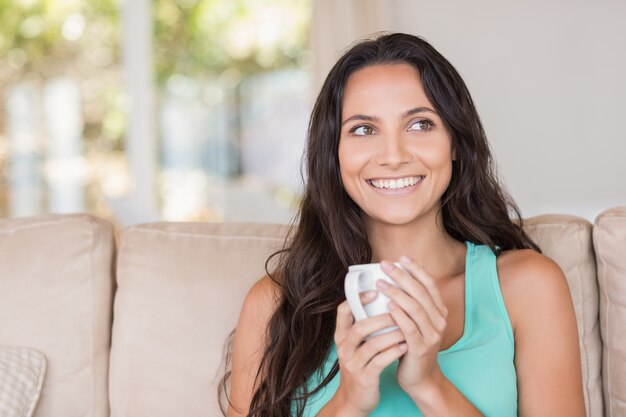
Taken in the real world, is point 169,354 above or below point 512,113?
below

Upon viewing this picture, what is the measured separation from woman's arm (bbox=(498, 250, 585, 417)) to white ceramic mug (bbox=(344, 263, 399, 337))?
1.55ft

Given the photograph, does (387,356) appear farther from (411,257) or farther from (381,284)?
(411,257)

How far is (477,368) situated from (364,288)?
1.49 ft

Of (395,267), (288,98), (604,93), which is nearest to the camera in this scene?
(395,267)

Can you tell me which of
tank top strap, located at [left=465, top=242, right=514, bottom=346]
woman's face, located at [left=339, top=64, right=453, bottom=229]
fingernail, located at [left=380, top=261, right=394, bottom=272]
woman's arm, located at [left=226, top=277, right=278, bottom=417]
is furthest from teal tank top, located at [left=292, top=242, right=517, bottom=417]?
fingernail, located at [left=380, top=261, right=394, bottom=272]

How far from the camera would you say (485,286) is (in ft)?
5.70

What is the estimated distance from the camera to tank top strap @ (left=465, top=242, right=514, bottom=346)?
169 centimetres

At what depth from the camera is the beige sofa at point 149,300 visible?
1829 millimetres

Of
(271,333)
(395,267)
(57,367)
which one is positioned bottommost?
(57,367)

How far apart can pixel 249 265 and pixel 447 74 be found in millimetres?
611

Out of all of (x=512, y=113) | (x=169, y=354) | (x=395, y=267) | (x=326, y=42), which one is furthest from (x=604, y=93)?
(x=395, y=267)

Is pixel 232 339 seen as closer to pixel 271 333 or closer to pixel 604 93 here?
pixel 271 333

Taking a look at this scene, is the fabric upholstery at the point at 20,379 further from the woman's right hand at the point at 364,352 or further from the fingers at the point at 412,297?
the fingers at the point at 412,297

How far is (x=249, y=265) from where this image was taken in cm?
196
